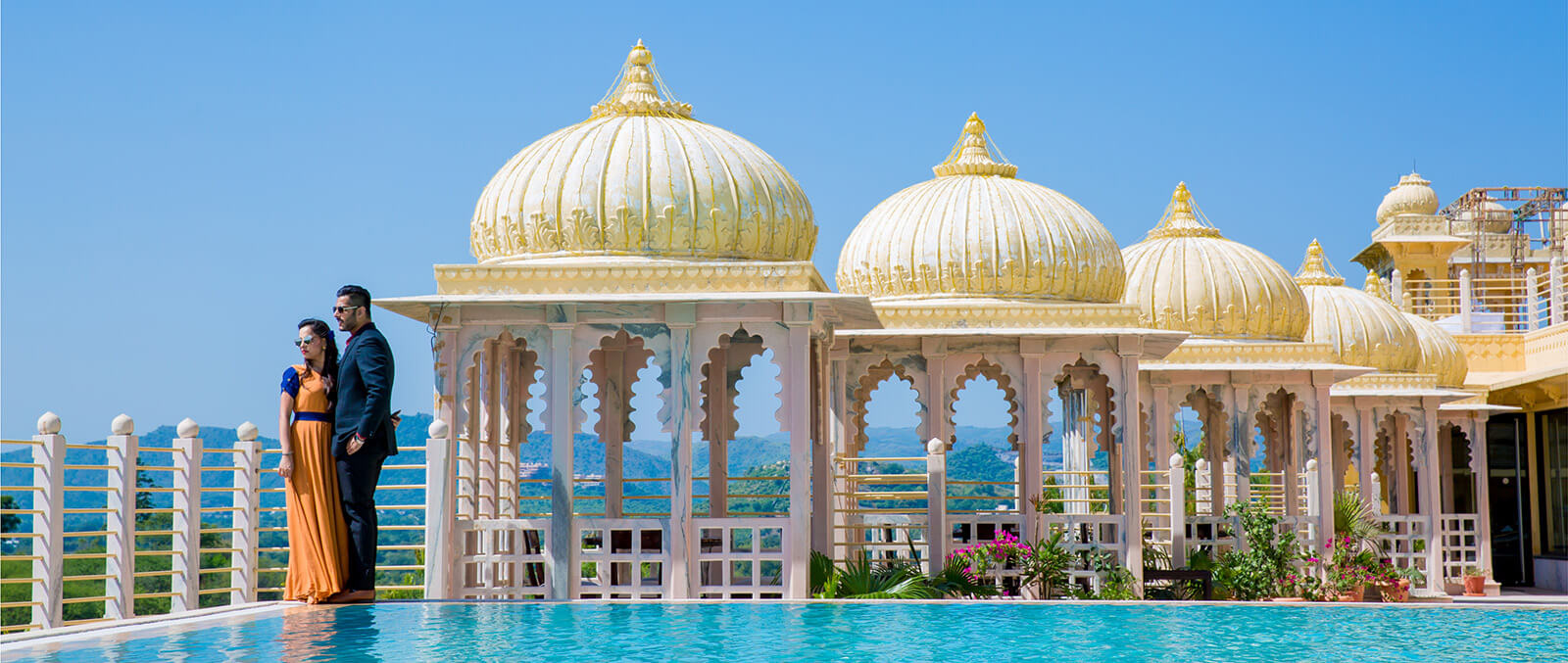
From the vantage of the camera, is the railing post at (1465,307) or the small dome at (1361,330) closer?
the small dome at (1361,330)

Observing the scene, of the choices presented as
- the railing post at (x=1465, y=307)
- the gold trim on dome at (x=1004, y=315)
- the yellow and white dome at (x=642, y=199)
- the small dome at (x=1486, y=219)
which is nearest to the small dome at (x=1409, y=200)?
the small dome at (x=1486, y=219)

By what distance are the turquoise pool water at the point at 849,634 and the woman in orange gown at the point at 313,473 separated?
356 mm

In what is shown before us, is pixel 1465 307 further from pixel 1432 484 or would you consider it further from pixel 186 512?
pixel 186 512

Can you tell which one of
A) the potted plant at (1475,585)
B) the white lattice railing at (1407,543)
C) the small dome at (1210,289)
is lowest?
the potted plant at (1475,585)

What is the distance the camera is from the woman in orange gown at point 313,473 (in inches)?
405

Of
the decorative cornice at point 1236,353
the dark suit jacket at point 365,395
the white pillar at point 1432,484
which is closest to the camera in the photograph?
the dark suit jacket at point 365,395

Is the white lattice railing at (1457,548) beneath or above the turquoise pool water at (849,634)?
beneath

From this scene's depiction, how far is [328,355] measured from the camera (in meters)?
10.6

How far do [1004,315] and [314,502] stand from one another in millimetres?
9544

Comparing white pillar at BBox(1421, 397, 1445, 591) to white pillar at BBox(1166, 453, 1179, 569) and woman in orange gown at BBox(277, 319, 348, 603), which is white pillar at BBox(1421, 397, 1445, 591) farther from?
woman in orange gown at BBox(277, 319, 348, 603)

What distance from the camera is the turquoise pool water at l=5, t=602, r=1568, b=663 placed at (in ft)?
28.9

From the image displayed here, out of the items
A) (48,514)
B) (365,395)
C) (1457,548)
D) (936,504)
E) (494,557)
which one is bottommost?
(1457,548)

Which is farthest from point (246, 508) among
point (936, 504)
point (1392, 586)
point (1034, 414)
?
point (1392, 586)

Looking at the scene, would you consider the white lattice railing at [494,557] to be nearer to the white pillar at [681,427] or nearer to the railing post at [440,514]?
the railing post at [440,514]
